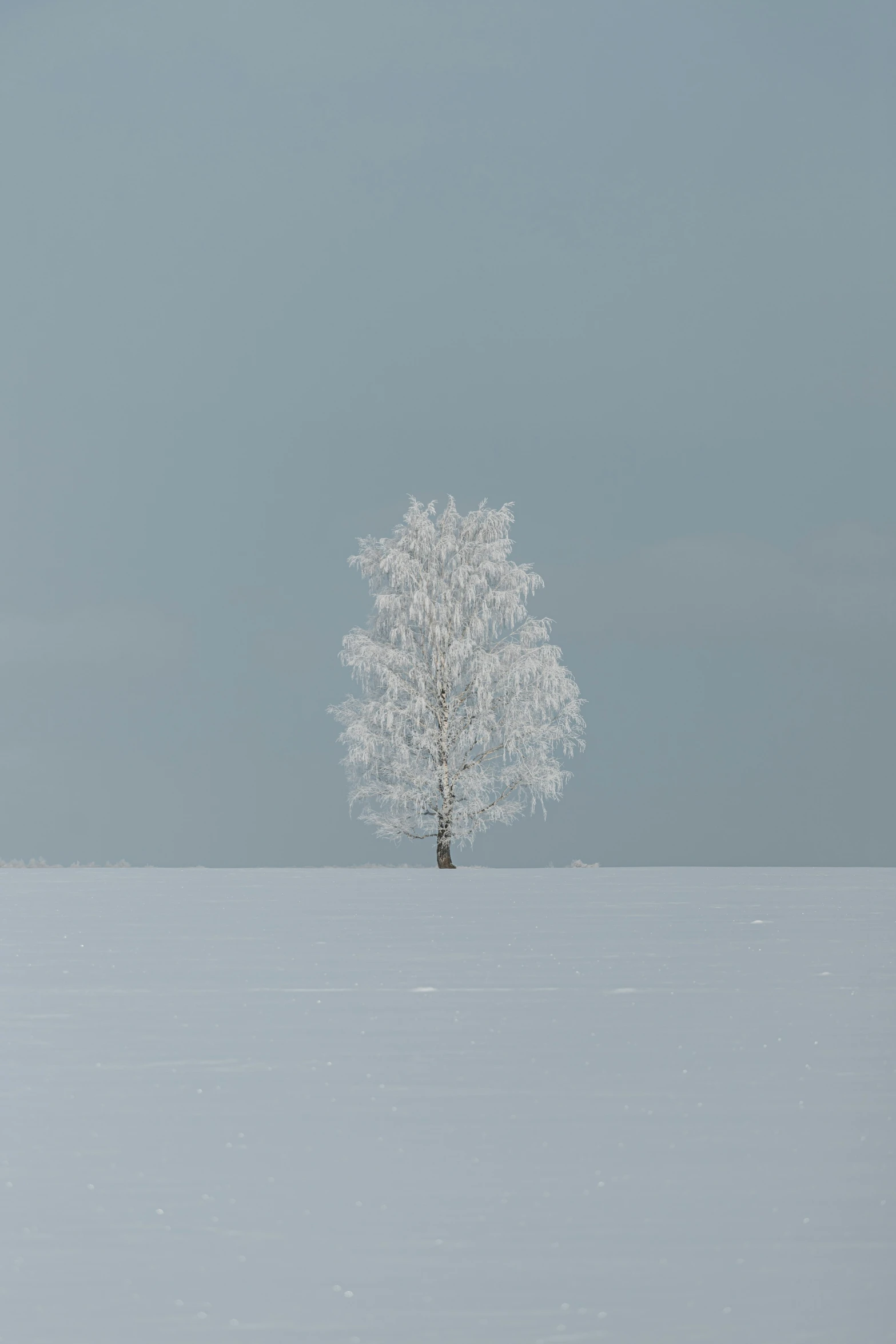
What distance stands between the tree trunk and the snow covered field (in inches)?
748

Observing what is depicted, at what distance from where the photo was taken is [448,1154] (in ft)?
9.70

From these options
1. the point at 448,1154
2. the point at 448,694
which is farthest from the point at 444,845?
the point at 448,1154

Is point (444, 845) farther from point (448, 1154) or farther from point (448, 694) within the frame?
point (448, 1154)

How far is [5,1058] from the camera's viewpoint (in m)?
4.17

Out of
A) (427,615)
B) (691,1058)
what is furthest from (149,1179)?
(427,615)

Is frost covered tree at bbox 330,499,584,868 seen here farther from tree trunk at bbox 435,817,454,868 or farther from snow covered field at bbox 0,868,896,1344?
snow covered field at bbox 0,868,896,1344

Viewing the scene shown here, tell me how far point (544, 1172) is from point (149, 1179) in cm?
72

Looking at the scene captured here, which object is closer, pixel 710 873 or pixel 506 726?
pixel 710 873

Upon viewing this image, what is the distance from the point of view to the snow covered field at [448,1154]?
2.06 meters

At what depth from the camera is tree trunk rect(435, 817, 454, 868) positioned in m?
26.1

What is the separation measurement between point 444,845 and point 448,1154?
23.3m

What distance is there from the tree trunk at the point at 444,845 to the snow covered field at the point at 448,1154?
62.3 ft

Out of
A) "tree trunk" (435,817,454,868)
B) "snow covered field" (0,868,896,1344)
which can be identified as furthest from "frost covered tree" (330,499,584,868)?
"snow covered field" (0,868,896,1344)

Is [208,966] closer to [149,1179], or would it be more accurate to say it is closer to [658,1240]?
[149,1179]
